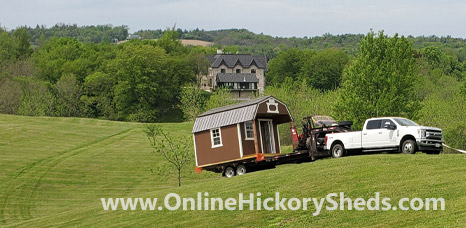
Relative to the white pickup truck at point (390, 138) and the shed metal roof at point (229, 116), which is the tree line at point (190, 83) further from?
the white pickup truck at point (390, 138)

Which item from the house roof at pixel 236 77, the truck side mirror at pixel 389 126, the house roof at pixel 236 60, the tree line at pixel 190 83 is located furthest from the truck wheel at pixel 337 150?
the house roof at pixel 236 60

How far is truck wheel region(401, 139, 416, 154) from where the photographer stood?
30.4 meters

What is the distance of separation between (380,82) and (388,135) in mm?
22365

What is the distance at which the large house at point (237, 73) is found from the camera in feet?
525

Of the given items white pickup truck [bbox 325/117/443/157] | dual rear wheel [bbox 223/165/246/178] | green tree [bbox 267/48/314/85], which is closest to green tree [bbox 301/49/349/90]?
green tree [bbox 267/48/314/85]

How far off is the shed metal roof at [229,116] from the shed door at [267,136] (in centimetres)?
172

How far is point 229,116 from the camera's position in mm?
36500

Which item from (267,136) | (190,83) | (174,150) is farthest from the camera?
(190,83)

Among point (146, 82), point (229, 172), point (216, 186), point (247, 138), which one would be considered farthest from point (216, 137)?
point (146, 82)

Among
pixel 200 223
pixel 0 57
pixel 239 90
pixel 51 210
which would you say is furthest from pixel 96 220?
pixel 0 57

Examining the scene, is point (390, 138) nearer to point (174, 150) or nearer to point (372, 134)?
point (372, 134)

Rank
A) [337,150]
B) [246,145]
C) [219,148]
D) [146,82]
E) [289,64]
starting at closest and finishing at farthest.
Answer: [337,150]
[246,145]
[219,148]
[146,82]
[289,64]

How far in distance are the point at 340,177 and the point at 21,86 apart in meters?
103

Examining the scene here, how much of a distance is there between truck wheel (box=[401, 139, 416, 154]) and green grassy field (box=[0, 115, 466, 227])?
148 cm
